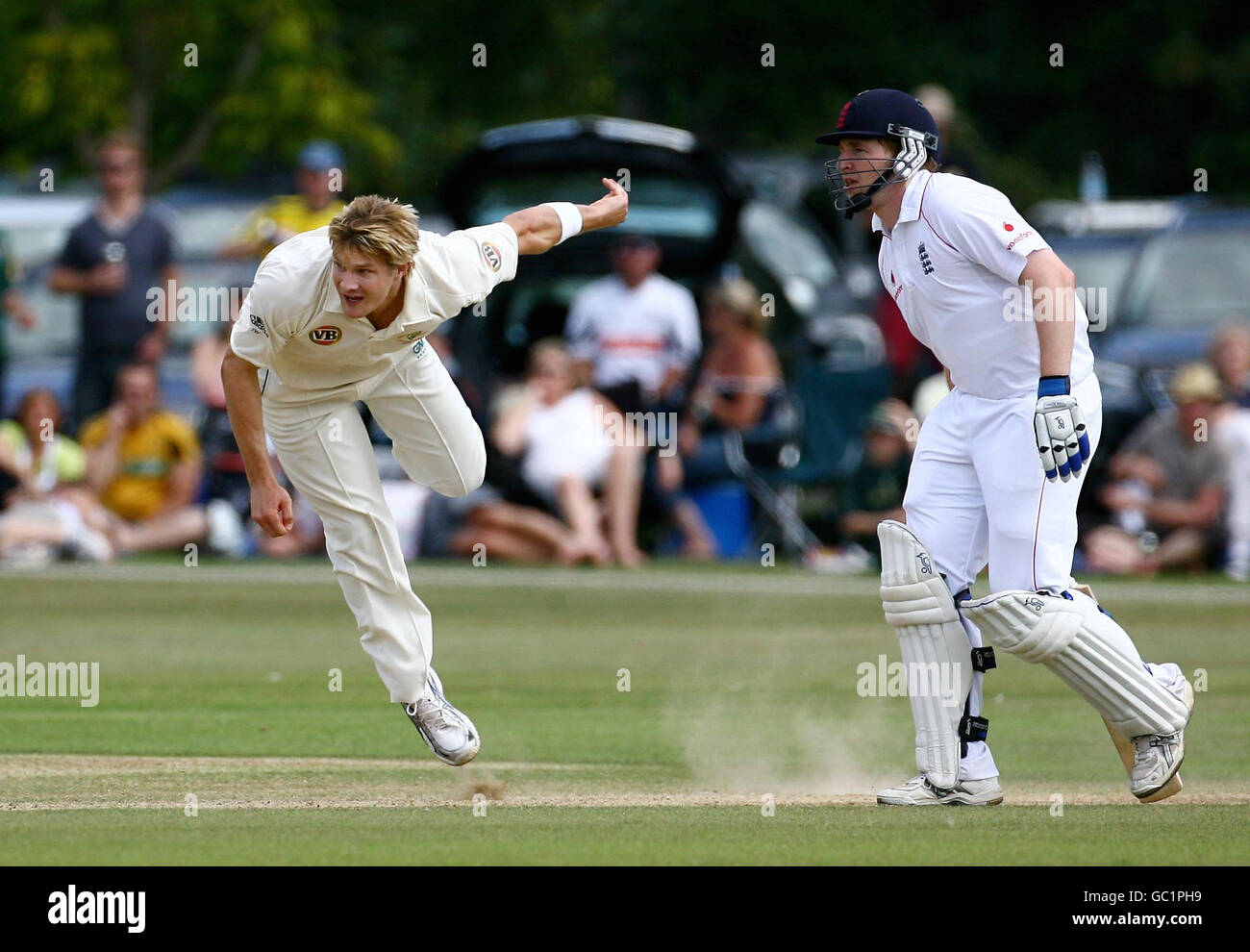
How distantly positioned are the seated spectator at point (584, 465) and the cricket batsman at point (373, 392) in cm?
824

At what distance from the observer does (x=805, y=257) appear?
68.7ft

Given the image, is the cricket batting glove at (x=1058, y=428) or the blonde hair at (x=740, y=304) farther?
the blonde hair at (x=740, y=304)

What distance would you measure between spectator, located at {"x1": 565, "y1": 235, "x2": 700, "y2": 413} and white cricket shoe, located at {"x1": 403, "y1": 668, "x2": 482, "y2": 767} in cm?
911

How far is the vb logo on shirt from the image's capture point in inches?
291

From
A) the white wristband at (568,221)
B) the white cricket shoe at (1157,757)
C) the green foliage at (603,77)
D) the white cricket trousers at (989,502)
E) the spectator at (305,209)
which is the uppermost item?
the green foliage at (603,77)

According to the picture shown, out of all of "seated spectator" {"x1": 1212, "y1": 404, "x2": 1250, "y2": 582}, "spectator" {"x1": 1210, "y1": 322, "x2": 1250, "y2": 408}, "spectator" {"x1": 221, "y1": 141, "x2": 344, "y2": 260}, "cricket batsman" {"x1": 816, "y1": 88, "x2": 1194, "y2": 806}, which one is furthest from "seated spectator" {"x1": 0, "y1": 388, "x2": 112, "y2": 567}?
"cricket batsman" {"x1": 816, "y1": 88, "x2": 1194, "y2": 806}

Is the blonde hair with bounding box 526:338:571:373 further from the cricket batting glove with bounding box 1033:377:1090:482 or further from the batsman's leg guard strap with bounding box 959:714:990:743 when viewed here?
the cricket batting glove with bounding box 1033:377:1090:482

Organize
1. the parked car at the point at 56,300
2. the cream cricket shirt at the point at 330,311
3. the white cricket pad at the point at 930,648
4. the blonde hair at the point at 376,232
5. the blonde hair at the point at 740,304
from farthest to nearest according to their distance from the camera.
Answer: the parked car at the point at 56,300 < the blonde hair at the point at 740,304 < the white cricket pad at the point at 930,648 < the cream cricket shirt at the point at 330,311 < the blonde hair at the point at 376,232

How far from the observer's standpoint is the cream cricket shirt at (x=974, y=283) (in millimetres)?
7387

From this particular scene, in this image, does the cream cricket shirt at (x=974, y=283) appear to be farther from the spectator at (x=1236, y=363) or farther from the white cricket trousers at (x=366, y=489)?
the spectator at (x=1236, y=363)

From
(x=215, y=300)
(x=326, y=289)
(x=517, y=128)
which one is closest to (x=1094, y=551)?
(x=517, y=128)

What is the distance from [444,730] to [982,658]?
188 cm


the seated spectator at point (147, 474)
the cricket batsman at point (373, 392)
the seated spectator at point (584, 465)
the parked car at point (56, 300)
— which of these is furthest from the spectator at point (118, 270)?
the cricket batsman at point (373, 392)
